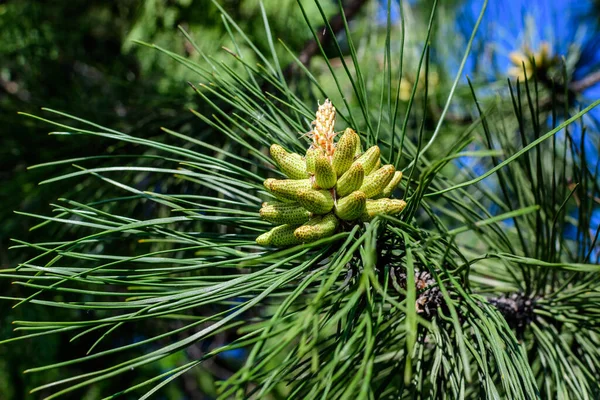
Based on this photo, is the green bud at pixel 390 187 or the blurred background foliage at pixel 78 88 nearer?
the green bud at pixel 390 187

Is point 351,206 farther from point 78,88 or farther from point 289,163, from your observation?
point 78,88

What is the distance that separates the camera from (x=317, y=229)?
552mm

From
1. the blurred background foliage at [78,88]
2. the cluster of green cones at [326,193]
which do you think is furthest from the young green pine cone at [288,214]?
the blurred background foliage at [78,88]

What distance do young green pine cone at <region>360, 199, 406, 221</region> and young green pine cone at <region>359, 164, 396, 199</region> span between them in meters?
0.01

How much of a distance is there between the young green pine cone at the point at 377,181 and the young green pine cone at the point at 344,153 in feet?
0.09

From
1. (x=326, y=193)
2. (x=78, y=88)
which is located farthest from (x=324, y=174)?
(x=78, y=88)

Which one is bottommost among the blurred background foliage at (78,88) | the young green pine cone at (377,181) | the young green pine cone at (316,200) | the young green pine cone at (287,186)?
the young green pine cone at (316,200)

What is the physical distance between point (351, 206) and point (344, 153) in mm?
60

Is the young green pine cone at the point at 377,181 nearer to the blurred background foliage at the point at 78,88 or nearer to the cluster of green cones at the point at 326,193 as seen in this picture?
the cluster of green cones at the point at 326,193

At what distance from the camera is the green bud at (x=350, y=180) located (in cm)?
55

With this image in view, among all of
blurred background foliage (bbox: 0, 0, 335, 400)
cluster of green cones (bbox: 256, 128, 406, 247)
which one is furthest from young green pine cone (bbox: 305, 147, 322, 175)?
blurred background foliage (bbox: 0, 0, 335, 400)

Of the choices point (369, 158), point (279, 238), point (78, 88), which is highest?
point (78, 88)

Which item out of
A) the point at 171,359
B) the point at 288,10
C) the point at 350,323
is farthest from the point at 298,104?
the point at 171,359

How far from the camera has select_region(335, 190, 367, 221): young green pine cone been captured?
1.76ft
